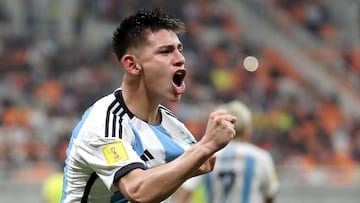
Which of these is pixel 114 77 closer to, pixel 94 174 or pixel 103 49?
pixel 103 49

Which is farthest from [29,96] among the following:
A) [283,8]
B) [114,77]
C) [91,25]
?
[283,8]

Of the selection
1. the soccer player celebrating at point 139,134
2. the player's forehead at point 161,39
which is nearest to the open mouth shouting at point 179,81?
the soccer player celebrating at point 139,134

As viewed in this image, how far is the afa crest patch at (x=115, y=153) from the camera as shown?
4258mm

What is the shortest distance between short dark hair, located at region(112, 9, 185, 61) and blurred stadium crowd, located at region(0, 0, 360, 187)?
8.07 metres

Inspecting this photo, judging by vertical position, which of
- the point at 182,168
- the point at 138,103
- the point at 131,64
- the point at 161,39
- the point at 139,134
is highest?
the point at 161,39

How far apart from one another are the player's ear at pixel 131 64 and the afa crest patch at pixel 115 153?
0.40 meters

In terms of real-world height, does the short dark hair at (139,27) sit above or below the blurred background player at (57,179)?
above

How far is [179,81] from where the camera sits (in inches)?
178

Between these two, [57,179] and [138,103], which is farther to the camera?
[57,179]

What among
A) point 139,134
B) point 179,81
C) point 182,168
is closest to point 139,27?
point 179,81

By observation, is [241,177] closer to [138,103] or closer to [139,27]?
[138,103]

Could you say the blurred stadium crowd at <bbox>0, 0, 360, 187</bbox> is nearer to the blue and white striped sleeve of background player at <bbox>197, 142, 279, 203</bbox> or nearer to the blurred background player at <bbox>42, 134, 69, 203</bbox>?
the blurred background player at <bbox>42, 134, 69, 203</bbox>

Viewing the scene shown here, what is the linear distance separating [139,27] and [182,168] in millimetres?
784

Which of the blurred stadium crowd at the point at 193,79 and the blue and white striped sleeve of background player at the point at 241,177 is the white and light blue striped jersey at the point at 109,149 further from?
the blurred stadium crowd at the point at 193,79
